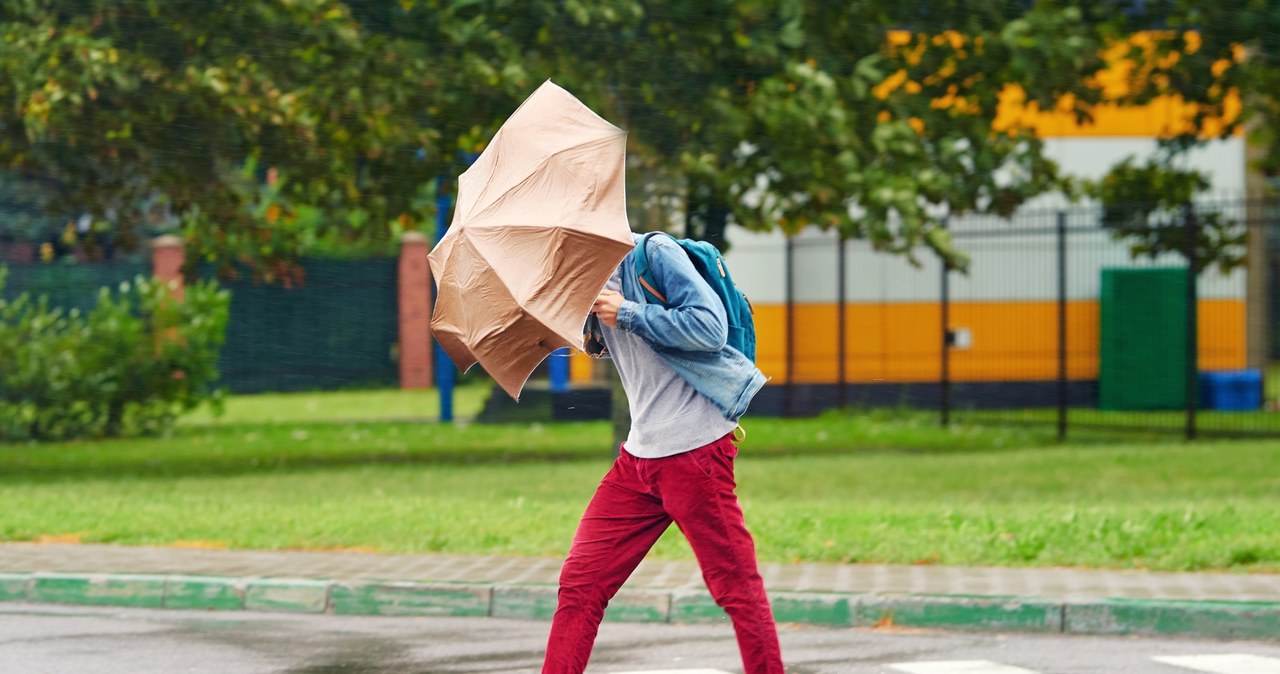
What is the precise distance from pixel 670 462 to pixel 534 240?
745mm

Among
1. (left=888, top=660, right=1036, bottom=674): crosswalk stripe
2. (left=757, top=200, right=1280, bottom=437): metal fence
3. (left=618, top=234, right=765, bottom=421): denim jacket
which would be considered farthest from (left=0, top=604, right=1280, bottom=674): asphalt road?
(left=757, top=200, right=1280, bottom=437): metal fence

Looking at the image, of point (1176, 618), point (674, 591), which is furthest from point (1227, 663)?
point (674, 591)

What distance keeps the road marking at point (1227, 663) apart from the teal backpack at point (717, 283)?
2736mm

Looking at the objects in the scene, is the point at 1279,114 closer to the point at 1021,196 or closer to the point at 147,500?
the point at 1021,196

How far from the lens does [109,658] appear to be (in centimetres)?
682

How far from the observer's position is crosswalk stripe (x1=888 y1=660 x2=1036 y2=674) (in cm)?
644

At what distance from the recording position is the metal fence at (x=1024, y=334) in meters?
22.0

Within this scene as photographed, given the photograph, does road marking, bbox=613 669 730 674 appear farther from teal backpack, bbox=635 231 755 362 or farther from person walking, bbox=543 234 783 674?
teal backpack, bbox=635 231 755 362

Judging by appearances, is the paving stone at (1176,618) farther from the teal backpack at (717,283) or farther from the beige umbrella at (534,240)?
the beige umbrella at (534,240)

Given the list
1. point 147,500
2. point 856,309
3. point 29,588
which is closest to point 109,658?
point 29,588

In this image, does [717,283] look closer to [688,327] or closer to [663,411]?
[688,327]

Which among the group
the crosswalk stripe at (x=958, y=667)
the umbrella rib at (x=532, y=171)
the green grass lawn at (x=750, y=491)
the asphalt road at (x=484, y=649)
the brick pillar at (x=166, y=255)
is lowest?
the asphalt road at (x=484, y=649)

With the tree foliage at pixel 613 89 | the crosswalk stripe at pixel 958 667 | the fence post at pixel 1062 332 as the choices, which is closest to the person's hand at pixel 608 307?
the crosswalk stripe at pixel 958 667

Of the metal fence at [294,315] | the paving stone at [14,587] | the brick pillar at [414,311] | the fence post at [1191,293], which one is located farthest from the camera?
the brick pillar at [414,311]
